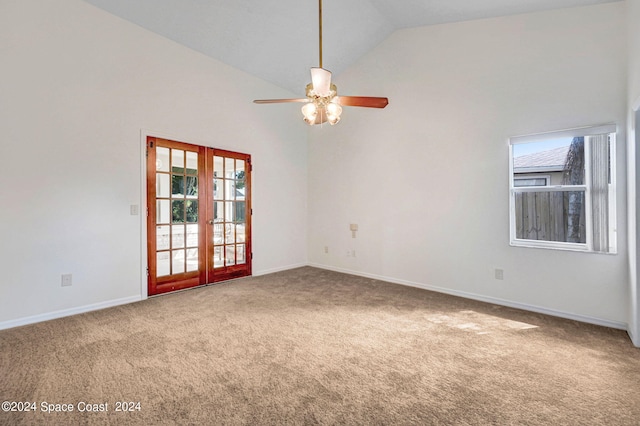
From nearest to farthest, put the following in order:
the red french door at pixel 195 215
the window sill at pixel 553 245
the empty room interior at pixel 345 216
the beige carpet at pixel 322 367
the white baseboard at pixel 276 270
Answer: the beige carpet at pixel 322 367 → the empty room interior at pixel 345 216 → the window sill at pixel 553 245 → the red french door at pixel 195 215 → the white baseboard at pixel 276 270

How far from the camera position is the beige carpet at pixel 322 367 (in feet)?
5.55

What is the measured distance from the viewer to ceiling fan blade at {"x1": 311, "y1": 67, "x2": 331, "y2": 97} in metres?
2.41

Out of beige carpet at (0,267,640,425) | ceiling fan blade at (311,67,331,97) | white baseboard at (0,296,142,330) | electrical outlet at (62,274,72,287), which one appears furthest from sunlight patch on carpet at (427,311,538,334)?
electrical outlet at (62,274,72,287)

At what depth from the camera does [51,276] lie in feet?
10.4

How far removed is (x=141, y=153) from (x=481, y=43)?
464 centimetres

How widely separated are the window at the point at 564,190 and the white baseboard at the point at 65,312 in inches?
192

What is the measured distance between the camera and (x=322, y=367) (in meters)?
2.18

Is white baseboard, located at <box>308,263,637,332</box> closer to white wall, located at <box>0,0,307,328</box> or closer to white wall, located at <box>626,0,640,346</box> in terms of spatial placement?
white wall, located at <box>626,0,640,346</box>

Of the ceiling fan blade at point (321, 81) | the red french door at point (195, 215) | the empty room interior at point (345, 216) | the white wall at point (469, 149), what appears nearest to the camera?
the empty room interior at point (345, 216)

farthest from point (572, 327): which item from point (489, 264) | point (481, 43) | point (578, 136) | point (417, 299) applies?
point (481, 43)

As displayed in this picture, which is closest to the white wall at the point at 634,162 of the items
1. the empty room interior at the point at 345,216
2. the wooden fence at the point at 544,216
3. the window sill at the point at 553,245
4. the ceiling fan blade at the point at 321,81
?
the empty room interior at the point at 345,216

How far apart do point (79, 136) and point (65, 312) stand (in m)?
1.97

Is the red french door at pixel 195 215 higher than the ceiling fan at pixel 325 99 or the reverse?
the reverse

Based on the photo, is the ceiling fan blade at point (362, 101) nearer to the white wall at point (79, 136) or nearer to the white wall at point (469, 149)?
the white wall at point (469, 149)
